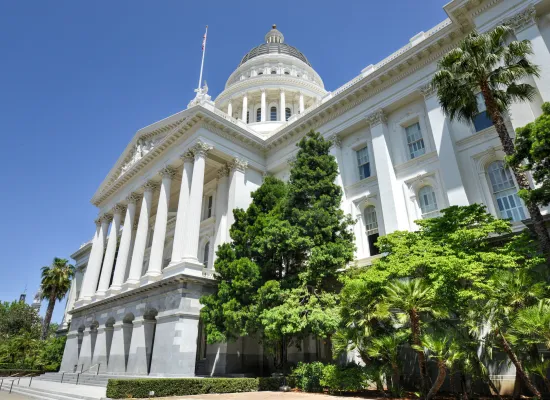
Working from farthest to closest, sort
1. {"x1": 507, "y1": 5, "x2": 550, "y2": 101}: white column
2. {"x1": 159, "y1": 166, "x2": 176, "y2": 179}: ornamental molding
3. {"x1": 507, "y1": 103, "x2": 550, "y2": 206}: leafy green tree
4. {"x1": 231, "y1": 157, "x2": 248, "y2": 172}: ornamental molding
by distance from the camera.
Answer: {"x1": 159, "y1": 166, "x2": 176, "y2": 179}: ornamental molding, {"x1": 231, "y1": 157, "x2": 248, "y2": 172}: ornamental molding, {"x1": 507, "y1": 5, "x2": 550, "y2": 101}: white column, {"x1": 507, "y1": 103, "x2": 550, "y2": 206}: leafy green tree

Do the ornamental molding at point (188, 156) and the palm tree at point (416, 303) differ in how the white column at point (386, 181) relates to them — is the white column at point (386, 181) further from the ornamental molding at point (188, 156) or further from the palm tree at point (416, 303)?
the ornamental molding at point (188, 156)

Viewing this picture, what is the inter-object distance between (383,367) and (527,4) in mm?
18357

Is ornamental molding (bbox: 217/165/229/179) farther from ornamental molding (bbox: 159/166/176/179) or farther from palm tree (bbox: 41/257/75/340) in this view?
palm tree (bbox: 41/257/75/340)

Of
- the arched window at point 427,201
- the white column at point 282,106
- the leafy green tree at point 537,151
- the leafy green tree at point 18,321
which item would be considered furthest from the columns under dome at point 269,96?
the leafy green tree at point 18,321

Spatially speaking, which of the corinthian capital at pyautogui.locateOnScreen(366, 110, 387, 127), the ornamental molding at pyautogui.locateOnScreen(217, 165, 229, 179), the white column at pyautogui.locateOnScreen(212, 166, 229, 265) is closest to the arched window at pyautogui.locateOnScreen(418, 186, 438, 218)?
the corinthian capital at pyautogui.locateOnScreen(366, 110, 387, 127)

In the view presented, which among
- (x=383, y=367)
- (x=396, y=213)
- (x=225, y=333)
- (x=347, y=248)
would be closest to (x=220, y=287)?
(x=225, y=333)

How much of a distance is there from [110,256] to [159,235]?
10078mm

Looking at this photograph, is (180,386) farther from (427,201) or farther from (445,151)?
(445,151)

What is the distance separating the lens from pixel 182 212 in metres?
25.1

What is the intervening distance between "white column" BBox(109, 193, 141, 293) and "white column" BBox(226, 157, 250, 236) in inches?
433

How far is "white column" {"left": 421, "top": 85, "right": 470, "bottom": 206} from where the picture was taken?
1812 cm

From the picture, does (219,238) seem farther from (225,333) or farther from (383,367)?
(383,367)

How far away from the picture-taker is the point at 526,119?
52.3 feet

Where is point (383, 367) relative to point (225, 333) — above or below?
below
